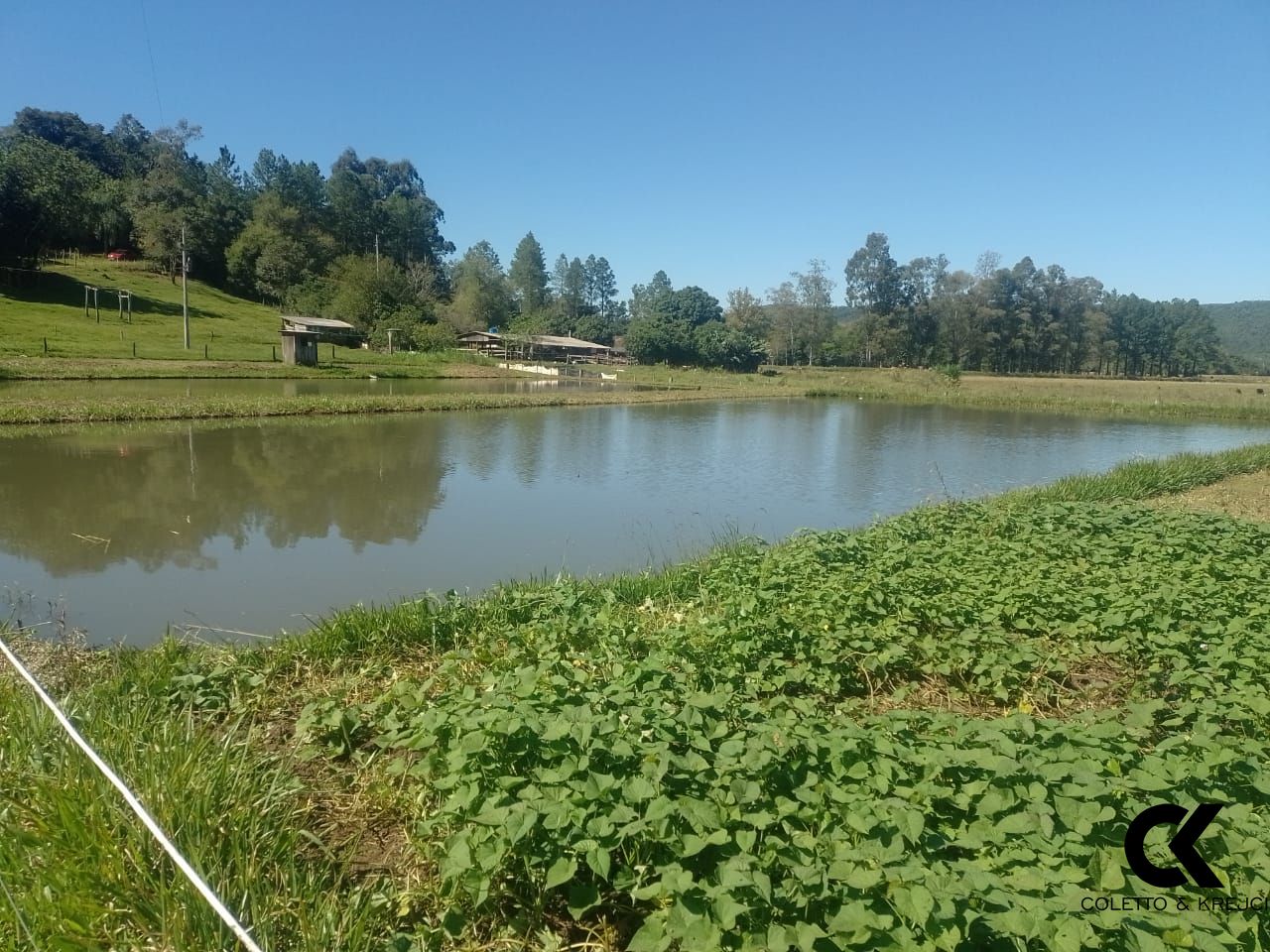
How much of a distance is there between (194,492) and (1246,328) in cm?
16673

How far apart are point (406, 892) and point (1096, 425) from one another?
34.7m

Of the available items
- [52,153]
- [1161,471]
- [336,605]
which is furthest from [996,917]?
[52,153]

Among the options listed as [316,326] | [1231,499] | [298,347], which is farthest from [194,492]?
[316,326]

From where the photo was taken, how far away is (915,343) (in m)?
69.8

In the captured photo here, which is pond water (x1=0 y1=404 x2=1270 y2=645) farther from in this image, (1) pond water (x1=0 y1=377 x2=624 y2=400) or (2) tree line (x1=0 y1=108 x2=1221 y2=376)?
(2) tree line (x1=0 y1=108 x2=1221 y2=376)

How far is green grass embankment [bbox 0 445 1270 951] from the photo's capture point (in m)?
2.09

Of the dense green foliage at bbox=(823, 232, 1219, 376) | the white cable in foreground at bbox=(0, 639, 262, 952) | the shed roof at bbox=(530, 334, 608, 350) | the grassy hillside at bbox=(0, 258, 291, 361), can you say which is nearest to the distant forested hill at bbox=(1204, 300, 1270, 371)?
the dense green foliage at bbox=(823, 232, 1219, 376)

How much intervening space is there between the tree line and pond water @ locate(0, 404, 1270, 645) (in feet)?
117

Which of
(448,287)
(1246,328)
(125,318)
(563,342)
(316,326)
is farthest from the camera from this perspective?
(1246,328)

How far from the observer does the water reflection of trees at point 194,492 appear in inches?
334

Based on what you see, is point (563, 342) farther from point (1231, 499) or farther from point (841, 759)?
point (841, 759)

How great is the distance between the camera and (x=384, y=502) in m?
11.0

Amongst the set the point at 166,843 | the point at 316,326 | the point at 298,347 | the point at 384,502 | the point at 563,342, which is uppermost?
the point at 563,342

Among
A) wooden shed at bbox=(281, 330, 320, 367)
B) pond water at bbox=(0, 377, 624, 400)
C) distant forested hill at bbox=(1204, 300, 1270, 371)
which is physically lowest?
pond water at bbox=(0, 377, 624, 400)
